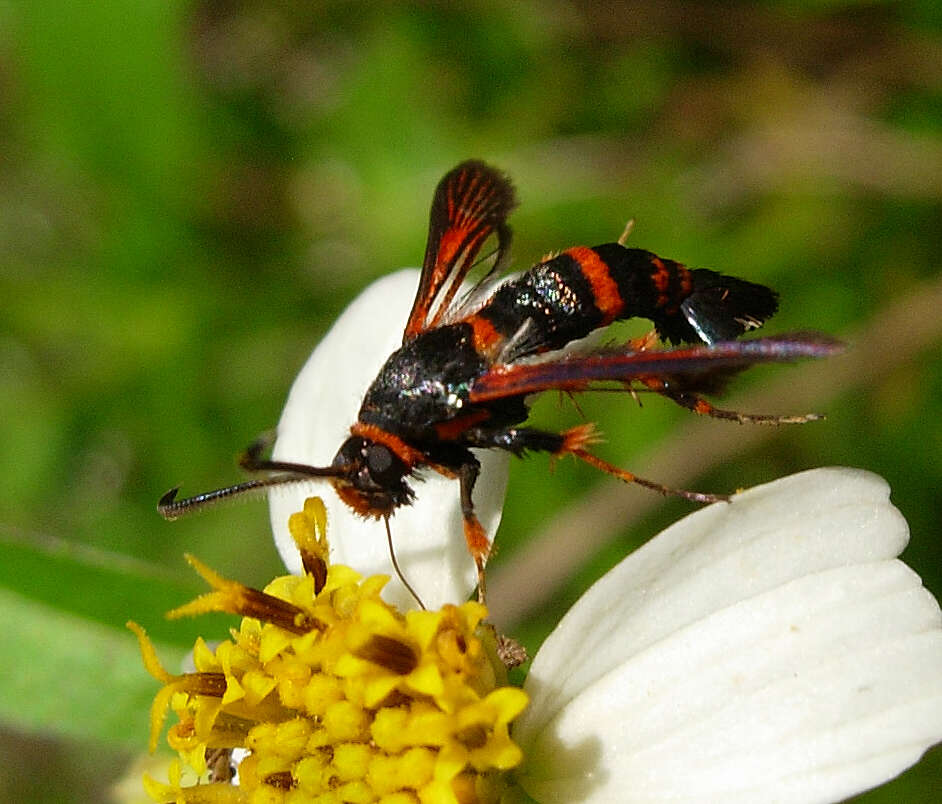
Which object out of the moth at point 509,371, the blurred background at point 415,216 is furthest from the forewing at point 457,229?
the blurred background at point 415,216

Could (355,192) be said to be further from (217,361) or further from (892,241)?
(892,241)

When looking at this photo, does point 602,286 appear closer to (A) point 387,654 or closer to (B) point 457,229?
(B) point 457,229

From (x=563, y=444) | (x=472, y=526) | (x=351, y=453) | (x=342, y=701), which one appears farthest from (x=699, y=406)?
(x=342, y=701)

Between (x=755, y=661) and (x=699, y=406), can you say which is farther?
(x=699, y=406)

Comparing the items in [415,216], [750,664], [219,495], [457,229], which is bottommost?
[750,664]

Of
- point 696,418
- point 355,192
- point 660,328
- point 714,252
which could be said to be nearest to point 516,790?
point 660,328

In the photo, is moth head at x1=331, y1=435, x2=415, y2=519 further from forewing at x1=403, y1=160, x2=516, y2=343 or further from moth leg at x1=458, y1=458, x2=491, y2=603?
forewing at x1=403, y1=160, x2=516, y2=343
